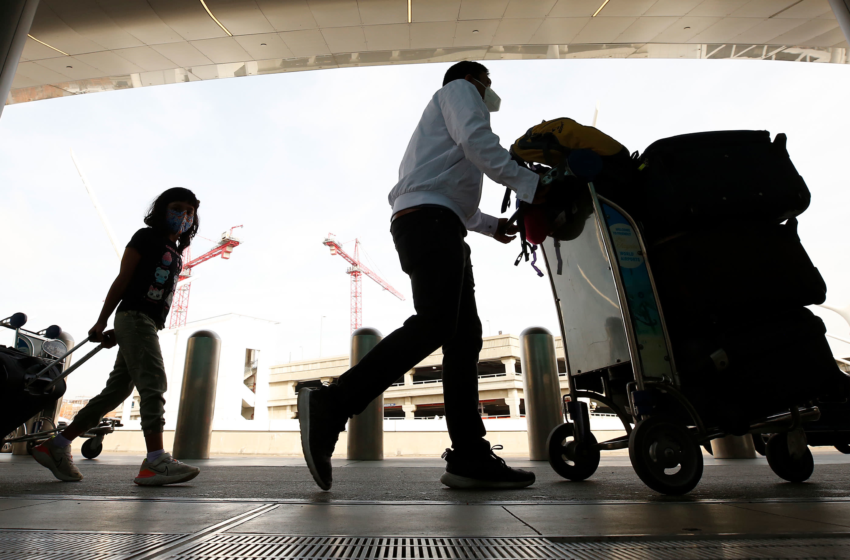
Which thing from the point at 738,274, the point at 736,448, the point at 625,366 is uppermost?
the point at 738,274

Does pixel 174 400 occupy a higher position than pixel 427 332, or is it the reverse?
pixel 174 400

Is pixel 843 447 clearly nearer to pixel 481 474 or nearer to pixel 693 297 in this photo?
pixel 693 297

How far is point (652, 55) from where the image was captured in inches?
430

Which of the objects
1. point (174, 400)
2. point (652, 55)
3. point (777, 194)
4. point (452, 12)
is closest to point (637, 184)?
point (777, 194)

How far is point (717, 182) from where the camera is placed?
Result: 6.68ft

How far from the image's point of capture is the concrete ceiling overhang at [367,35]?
9.13 m

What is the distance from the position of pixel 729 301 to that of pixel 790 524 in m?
1.04

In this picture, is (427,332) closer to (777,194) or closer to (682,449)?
(682,449)

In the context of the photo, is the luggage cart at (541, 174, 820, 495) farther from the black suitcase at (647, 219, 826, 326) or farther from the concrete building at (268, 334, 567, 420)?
the concrete building at (268, 334, 567, 420)

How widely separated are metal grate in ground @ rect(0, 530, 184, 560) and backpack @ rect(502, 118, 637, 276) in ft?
5.77

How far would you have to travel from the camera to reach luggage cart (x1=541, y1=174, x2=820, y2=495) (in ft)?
6.06

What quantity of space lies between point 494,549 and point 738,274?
1607 mm

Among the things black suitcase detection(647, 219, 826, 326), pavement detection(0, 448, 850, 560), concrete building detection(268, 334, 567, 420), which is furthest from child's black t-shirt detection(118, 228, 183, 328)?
concrete building detection(268, 334, 567, 420)

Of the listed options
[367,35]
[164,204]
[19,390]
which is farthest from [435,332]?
[367,35]
